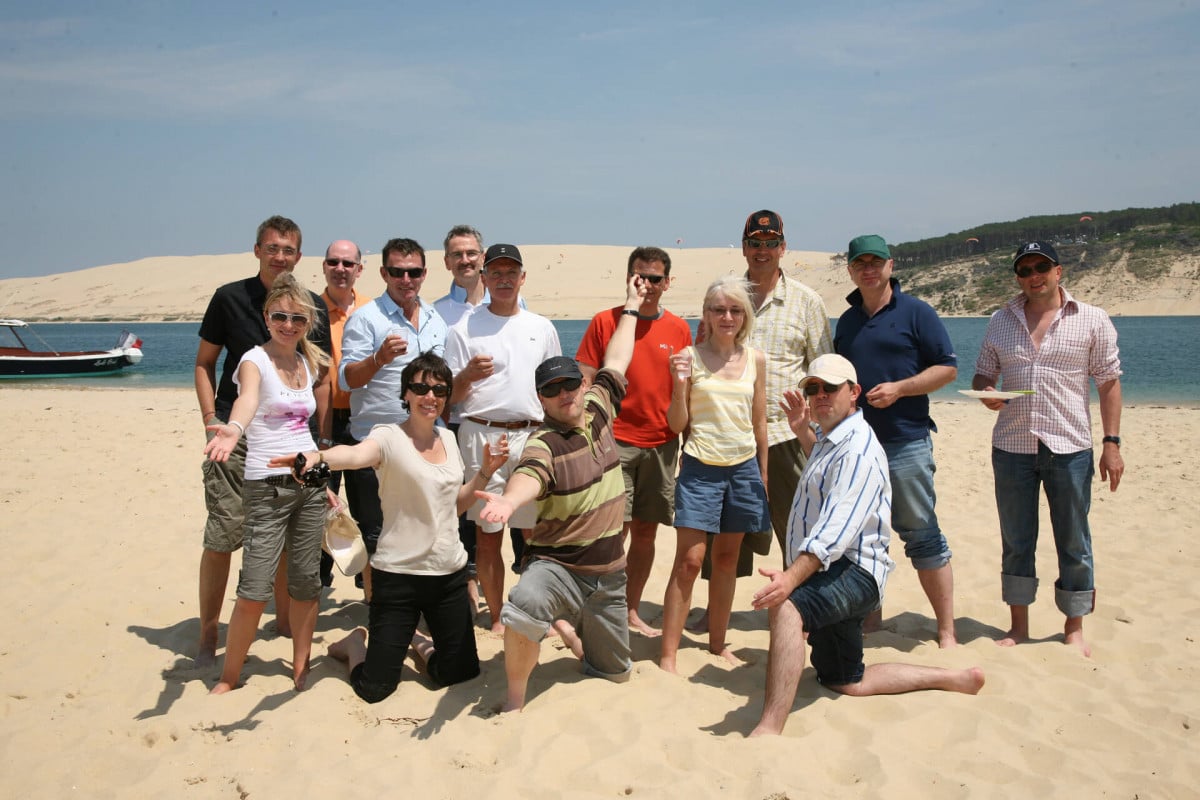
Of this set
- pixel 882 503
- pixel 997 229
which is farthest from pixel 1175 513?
pixel 997 229

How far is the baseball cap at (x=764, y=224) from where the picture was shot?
15.6 ft

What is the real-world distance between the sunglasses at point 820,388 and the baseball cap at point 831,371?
0.02 meters

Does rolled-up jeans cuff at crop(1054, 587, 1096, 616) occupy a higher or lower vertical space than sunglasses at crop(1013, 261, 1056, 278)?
lower

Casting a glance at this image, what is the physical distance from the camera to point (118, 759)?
357 centimetres

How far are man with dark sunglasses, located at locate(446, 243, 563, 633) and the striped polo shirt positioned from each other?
69 centimetres

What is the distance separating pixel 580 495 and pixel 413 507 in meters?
0.84

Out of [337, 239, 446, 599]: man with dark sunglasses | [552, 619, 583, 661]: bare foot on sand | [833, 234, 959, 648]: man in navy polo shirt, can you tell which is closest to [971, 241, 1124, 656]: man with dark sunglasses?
[833, 234, 959, 648]: man in navy polo shirt

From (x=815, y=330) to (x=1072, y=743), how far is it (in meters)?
2.41

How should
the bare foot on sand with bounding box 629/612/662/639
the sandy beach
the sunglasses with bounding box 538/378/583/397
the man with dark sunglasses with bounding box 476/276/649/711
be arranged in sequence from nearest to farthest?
1. the sandy beach
2. the man with dark sunglasses with bounding box 476/276/649/711
3. the sunglasses with bounding box 538/378/583/397
4. the bare foot on sand with bounding box 629/612/662/639

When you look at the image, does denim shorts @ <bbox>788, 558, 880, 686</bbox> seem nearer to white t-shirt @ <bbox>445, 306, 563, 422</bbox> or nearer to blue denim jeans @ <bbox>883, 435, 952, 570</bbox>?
blue denim jeans @ <bbox>883, 435, 952, 570</bbox>

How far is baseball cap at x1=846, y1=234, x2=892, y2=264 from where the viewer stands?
4.57 metres

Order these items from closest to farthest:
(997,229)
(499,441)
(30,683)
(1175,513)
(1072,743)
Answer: (1072,743) → (499,441) → (30,683) → (1175,513) → (997,229)

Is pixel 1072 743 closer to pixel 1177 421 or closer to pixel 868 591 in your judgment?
pixel 868 591

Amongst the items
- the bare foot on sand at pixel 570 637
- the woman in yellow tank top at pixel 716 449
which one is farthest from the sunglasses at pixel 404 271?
the bare foot on sand at pixel 570 637
